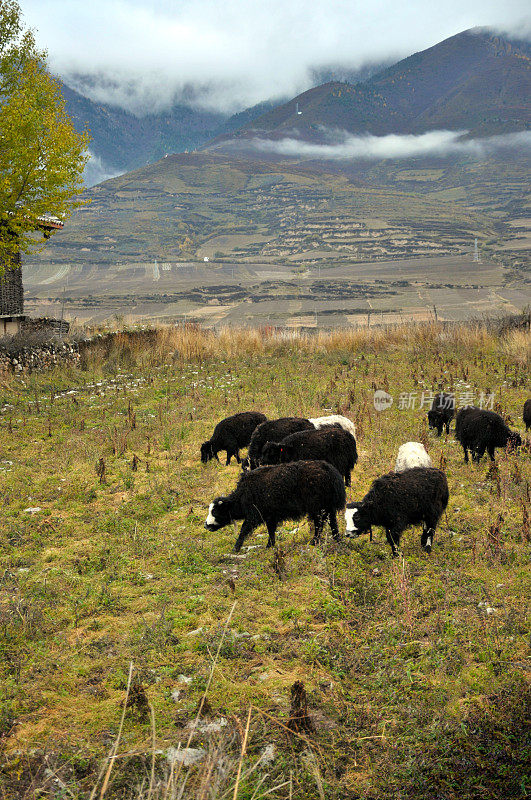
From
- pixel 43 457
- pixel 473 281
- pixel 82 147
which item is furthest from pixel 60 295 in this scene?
pixel 43 457

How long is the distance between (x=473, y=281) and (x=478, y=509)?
102 meters

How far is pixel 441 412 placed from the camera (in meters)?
13.5

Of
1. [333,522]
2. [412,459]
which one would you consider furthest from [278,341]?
[333,522]

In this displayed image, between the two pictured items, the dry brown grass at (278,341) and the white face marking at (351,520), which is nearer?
the white face marking at (351,520)

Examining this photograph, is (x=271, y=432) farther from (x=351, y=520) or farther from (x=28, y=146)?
(x=28, y=146)

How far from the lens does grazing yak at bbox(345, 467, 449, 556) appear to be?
7457 mm

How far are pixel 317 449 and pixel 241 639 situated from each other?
4.37 metres

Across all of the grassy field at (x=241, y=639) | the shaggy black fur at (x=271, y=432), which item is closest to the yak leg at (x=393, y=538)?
the grassy field at (x=241, y=639)

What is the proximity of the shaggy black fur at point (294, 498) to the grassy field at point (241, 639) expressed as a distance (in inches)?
16.2

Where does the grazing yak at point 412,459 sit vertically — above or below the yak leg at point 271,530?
above

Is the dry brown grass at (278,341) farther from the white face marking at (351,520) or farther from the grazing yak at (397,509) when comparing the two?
the white face marking at (351,520)

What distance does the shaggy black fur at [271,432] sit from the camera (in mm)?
10930

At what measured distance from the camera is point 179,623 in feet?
19.5

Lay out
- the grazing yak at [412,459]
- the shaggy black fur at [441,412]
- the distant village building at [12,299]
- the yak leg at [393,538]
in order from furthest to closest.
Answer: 1. the distant village building at [12,299]
2. the shaggy black fur at [441,412]
3. the grazing yak at [412,459]
4. the yak leg at [393,538]
